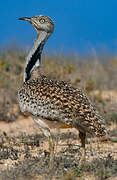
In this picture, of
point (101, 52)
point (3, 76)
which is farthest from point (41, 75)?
point (101, 52)

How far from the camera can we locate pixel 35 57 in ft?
15.9

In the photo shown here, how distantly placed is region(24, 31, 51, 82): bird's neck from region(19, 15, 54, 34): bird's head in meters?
0.08

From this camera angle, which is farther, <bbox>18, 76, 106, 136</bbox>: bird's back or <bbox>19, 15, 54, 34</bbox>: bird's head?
<bbox>19, 15, 54, 34</bbox>: bird's head

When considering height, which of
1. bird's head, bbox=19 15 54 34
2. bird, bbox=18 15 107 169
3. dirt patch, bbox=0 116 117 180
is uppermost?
bird's head, bbox=19 15 54 34

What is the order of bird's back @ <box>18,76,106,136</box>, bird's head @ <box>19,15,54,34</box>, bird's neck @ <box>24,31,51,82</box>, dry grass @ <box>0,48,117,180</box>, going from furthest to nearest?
bird's head @ <box>19,15,54,34</box> < bird's neck @ <box>24,31,51,82</box> < dry grass @ <box>0,48,117,180</box> < bird's back @ <box>18,76,106,136</box>

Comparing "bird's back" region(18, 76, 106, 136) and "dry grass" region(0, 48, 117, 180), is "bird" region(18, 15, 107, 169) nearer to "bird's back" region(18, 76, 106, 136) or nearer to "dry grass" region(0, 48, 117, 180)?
"bird's back" region(18, 76, 106, 136)

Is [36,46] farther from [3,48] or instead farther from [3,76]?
[3,48]

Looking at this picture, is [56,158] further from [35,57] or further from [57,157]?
[35,57]

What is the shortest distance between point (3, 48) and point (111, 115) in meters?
6.35

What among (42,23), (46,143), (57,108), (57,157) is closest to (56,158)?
(57,157)

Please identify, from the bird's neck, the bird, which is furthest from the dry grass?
the bird's neck

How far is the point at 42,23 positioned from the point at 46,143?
1.89 meters

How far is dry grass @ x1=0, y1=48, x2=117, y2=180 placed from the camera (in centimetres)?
399

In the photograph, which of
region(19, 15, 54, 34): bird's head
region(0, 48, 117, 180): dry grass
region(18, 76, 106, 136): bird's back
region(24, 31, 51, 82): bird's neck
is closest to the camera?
region(18, 76, 106, 136): bird's back
